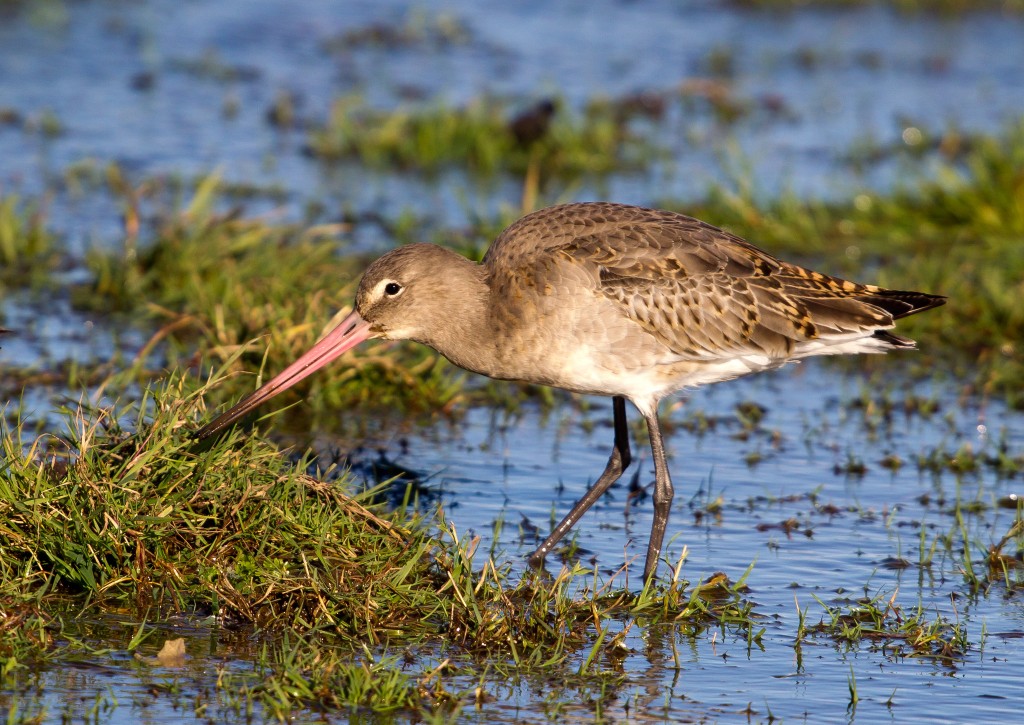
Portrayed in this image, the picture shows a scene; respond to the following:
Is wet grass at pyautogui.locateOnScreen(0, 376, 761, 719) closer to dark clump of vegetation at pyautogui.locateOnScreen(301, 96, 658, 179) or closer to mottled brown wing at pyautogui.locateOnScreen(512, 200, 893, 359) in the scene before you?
mottled brown wing at pyautogui.locateOnScreen(512, 200, 893, 359)

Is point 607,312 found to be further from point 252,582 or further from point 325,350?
point 252,582

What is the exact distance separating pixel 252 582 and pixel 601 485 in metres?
2.01

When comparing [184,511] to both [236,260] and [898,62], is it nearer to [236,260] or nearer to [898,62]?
[236,260]

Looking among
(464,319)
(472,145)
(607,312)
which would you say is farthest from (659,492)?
(472,145)

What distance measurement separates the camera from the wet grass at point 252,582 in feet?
18.3

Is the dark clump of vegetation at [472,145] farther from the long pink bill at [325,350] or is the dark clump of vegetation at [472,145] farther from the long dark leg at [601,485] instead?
the long pink bill at [325,350]

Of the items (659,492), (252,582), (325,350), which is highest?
(325,350)

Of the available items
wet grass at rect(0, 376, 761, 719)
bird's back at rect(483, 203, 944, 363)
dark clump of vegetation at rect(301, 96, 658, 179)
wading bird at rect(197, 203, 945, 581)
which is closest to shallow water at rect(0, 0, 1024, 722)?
wet grass at rect(0, 376, 761, 719)

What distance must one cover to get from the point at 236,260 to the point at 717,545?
422 centimetres

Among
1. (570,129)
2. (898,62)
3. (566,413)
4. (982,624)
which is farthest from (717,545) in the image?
(898,62)

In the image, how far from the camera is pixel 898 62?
18859 millimetres

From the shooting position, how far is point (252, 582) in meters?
5.91

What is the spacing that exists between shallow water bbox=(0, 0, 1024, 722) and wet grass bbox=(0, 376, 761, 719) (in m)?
0.13

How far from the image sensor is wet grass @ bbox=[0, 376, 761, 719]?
559cm
